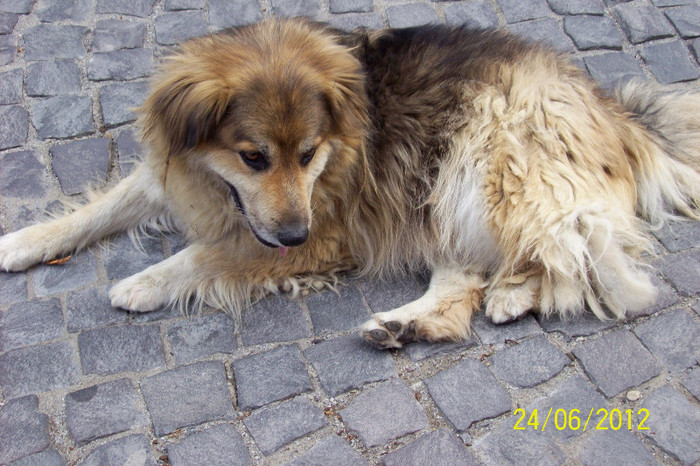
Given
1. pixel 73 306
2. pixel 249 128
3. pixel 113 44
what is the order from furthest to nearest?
pixel 113 44
pixel 73 306
pixel 249 128

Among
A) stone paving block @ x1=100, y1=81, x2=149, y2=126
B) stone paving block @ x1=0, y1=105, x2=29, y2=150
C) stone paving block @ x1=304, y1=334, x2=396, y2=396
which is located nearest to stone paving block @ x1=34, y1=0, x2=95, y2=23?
stone paving block @ x1=100, y1=81, x2=149, y2=126

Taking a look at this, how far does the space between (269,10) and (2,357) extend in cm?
304

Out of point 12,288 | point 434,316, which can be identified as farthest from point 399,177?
point 12,288

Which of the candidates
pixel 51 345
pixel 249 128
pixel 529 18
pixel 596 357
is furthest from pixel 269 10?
pixel 596 357

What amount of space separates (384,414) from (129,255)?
1.71m

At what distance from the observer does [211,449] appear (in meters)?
2.67

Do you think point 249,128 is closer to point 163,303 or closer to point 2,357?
point 163,303

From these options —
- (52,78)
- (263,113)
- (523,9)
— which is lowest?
(52,78)

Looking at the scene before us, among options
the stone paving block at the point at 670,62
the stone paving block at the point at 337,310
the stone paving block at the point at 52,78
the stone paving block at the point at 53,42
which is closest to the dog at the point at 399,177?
the stone paving block at the point at 337,310

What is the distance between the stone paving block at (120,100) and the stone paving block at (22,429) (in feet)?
6.46

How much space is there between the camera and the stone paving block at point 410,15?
4.83 meters

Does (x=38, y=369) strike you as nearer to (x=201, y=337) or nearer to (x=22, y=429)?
(x=22, y=429)

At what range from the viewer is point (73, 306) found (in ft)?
10.8

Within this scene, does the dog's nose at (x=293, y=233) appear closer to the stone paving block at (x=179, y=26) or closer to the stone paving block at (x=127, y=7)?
the stone paving block at (x=179, y=26)
